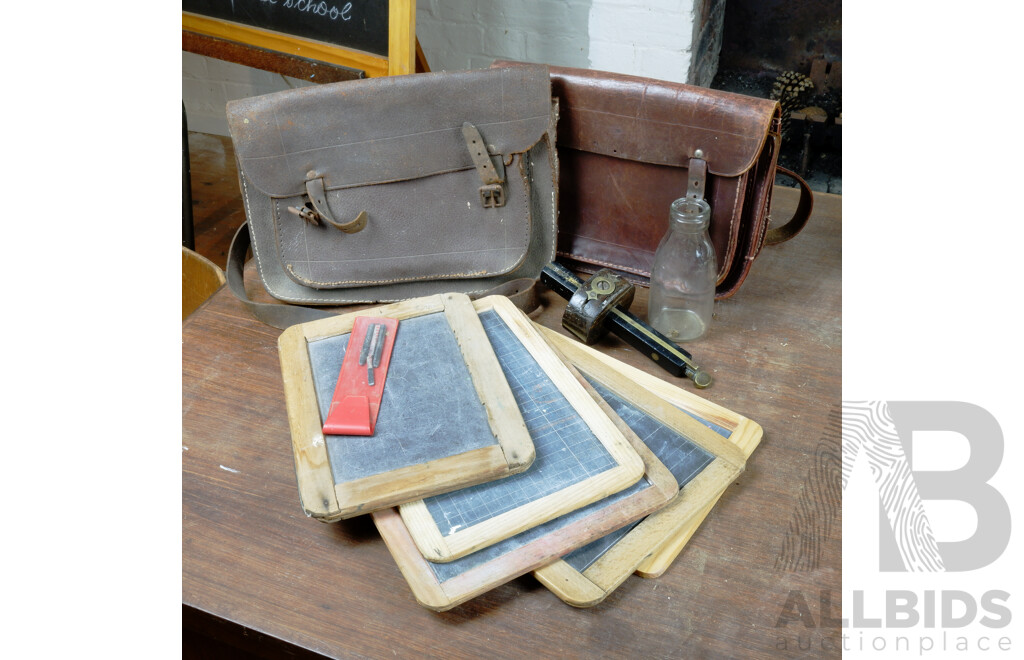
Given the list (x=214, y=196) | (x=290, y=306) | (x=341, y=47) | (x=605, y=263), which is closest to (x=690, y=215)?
(x=605, y=263)

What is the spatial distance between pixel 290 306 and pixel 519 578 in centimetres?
50

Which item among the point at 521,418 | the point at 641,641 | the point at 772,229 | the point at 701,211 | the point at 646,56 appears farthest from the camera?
the point at 646,56

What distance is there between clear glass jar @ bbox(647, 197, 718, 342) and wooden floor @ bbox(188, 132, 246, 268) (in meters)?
1.13

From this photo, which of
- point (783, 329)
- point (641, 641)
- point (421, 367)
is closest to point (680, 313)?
point (783, 329)

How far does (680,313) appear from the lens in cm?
108

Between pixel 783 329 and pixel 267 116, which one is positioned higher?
pixel 267 116

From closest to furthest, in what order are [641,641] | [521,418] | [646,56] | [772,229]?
[641,641]
[521,418]
[772,229]
[646,56]

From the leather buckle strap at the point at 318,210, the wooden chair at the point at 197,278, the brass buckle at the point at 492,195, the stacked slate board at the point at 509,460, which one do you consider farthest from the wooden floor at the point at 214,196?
the stacked slate board at the point at 509,460

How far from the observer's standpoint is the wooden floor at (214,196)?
1940 millimetres

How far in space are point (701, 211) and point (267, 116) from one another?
553 mm

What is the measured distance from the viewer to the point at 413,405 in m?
0.87

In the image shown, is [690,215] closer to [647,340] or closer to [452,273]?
[647,340]

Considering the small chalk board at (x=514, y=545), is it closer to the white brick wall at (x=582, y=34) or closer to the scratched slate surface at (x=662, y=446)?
the scratched slate surface at (x=662, y=446)

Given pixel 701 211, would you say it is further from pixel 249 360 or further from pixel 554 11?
pixel 554 11
